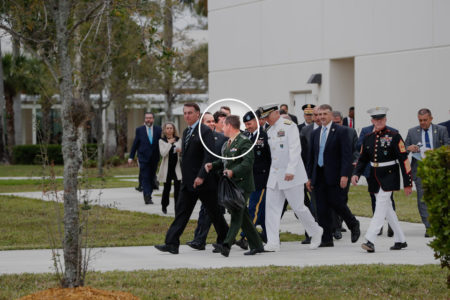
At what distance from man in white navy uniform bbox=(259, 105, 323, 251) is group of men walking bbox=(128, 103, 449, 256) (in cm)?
1

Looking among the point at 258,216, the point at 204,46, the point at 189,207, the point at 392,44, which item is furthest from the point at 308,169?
the point at 204,46

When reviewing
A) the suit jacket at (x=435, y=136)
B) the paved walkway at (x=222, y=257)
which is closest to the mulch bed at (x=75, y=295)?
the paved walkway at (x=222, y=257)

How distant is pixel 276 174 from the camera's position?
10672mm

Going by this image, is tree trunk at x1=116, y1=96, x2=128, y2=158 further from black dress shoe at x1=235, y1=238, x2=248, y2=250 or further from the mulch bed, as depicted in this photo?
the mulch bed

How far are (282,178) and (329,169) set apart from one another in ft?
2.73

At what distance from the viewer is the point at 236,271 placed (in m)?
8.58

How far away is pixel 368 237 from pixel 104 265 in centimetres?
348

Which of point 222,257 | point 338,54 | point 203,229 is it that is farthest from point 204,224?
point 338,54

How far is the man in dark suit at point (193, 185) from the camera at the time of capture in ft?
33.6

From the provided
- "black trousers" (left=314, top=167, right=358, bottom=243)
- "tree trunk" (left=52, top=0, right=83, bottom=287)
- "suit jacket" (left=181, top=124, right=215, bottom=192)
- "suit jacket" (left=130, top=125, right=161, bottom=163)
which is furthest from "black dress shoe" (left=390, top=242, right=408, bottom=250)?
"suit jacket" (left=130, top=125, right=161, bottom=163)

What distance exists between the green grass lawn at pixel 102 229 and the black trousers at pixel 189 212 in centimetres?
93

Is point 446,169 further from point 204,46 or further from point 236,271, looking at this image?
point 204,46

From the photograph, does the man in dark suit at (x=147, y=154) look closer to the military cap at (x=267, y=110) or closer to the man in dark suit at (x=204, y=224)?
the man in dark suit at (x=204, y=224)

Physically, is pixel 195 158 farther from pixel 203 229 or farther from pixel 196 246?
pixel 196 246
